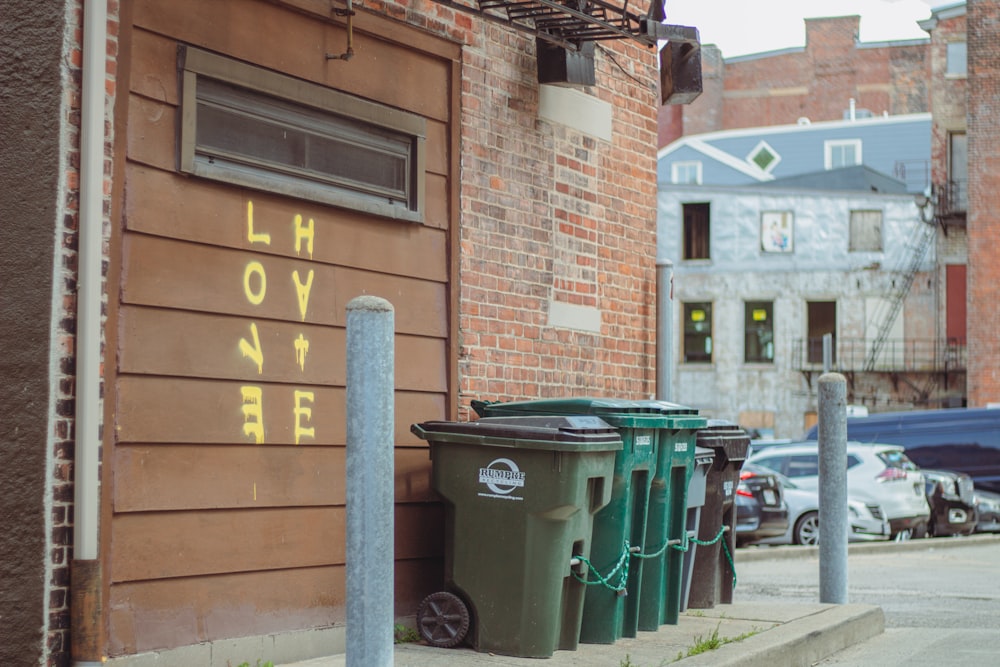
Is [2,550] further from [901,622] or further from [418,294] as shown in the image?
[901,622]

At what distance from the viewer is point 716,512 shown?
30.2ft

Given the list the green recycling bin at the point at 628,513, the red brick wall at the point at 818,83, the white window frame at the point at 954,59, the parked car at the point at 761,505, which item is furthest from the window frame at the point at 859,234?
the green recycling bin at the point at 628,513

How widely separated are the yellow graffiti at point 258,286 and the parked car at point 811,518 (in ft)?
47.5

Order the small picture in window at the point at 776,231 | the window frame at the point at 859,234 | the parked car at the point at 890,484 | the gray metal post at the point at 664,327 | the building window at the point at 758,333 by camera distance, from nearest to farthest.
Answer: the gray metal post at the point at 664,327 < the parked car at the point at 890,484 < the window frame at the point at 859,234 < the small picture in window at the point at 776,231 < the building window at the point at 758,333

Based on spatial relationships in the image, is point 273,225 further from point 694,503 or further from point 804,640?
point 804,640

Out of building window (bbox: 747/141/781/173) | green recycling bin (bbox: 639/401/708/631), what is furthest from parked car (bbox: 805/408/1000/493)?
building window (bbox: 747/141/781/173)

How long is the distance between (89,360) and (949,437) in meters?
22.9

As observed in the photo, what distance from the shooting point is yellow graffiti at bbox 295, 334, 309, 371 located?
23.3 ft

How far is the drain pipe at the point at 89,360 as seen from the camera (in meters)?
5.76

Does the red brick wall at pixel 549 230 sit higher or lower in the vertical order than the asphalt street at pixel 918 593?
higher

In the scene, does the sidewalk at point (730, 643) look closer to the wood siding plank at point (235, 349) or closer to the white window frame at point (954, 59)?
the wood siding plank at point (235, 349)

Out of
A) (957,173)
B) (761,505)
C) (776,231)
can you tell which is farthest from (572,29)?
(957,173)

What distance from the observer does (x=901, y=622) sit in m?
10.5

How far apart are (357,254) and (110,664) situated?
2644 millimetres
